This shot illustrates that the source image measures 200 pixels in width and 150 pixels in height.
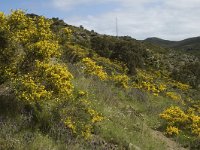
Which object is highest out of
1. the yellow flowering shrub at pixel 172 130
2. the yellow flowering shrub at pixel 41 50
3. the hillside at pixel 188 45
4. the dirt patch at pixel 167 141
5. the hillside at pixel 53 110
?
the hillside at pixel 188 45

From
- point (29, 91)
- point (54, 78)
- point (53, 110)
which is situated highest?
point (54, 78)

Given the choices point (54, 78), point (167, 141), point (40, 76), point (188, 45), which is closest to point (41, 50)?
point (40, 76)

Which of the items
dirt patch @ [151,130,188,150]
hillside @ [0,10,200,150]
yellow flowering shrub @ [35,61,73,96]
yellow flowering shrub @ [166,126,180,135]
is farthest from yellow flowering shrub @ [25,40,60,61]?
yellow flowering shrub @ [166,126,180,135]

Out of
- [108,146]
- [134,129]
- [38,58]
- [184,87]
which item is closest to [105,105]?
[134,129]

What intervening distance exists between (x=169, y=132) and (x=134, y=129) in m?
1.40

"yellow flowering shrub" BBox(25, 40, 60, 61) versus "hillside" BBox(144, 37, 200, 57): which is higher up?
"hillside" BBox(144, 37, 200, 57)

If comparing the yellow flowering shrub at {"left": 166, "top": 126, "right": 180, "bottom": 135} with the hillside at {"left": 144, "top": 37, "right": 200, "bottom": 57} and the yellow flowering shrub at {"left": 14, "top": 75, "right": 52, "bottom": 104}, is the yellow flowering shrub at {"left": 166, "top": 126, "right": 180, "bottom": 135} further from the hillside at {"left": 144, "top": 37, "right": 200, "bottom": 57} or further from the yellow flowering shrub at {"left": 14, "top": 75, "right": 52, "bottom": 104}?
the hillside at {"left": 144, "top": 37, "right": 200, "bottom": 57}

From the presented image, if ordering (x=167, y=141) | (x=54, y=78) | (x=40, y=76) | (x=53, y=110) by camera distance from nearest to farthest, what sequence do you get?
(x=54, y=78)
(x=40, y=76)
(x=53, y=110)
(x=167, y=141)

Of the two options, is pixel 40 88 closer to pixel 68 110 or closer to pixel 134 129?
pixel 68 110

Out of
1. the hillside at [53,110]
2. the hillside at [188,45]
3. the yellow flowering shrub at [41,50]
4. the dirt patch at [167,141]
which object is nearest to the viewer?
the hillside at [53,110]

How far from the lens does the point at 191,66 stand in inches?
1233

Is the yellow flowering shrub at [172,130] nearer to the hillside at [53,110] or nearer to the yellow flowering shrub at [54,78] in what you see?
the hillside at [53,110]

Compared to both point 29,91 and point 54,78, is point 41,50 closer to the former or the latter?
point 54,78

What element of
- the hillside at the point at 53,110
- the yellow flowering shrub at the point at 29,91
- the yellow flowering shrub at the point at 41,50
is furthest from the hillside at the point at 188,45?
the yellow flowering shrub at the point at 29,91
